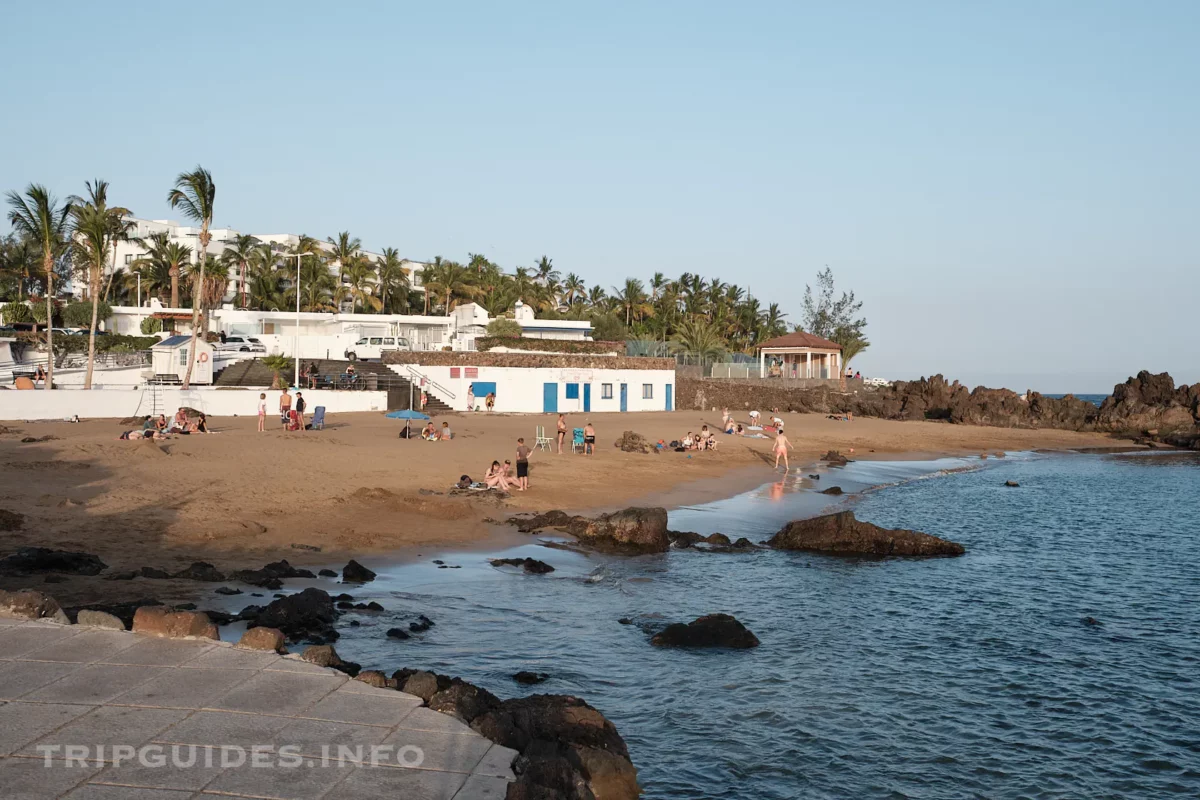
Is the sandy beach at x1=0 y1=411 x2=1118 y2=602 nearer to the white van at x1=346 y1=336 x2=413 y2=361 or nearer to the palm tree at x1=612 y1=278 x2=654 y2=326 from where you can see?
the white van at x1=346 y1=336 x2=413 y2=361

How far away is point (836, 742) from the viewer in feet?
36.6

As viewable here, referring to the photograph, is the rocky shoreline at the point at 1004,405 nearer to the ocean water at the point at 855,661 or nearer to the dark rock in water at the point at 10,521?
the ocean water at the point at 855,661

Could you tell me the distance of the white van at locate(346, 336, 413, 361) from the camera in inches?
2345

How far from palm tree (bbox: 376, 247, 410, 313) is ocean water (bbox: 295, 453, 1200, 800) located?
69.8 metres

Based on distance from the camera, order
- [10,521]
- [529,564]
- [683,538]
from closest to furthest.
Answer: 1. [10,521]
2. [529,564]
3. [683,538]

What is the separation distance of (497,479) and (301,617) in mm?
13279

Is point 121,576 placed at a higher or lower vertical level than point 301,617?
higher

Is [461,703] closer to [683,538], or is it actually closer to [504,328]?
[683,538]

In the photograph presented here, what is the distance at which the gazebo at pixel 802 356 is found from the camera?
71.8 meters

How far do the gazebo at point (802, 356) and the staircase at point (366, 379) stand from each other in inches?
1180

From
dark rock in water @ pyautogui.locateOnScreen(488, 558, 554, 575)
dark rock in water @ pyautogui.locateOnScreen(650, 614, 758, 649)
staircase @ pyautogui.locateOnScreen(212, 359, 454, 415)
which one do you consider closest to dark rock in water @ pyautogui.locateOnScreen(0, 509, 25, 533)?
dark rock in water @ pyautogui.locateOnScreen(488, 558, 554, 575)

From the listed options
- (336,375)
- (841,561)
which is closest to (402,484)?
(841,561)

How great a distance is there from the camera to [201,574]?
14852mm

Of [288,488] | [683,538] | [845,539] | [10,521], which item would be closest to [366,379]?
[288,488]
